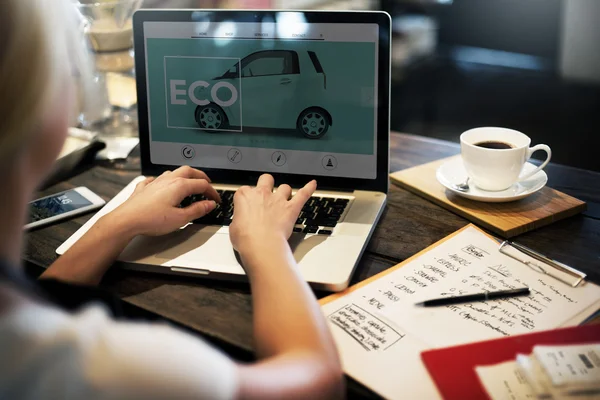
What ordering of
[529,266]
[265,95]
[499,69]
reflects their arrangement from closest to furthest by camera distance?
[529,266] → [265,95] → [499,69]

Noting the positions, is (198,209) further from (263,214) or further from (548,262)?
(548,262)

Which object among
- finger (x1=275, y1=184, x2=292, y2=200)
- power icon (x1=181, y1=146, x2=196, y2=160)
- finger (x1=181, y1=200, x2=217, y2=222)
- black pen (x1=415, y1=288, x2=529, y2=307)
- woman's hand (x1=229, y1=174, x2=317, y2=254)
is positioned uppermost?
power icon (x1=181, y1=146, x2=196, y2=160)

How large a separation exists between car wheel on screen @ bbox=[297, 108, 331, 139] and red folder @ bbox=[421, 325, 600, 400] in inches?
19.2

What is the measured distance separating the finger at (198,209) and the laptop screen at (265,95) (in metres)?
0.15

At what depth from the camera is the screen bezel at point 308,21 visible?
1.03 m

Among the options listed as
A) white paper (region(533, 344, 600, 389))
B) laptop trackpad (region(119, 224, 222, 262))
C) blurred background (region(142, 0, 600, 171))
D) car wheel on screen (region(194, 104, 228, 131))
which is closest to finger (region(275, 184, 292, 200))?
laptop trackpad (region(119, 224, 222, 262))

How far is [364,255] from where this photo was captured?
0.97 metres

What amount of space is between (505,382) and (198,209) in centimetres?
54

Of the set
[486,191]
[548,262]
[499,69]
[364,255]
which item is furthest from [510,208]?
[499,69]

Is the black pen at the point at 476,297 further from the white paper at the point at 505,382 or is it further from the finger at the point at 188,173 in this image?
the finger at the point at 188,173

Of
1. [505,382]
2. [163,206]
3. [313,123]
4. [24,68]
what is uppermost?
[24,68]

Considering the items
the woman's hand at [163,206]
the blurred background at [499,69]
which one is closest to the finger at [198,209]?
the woman's hand at [163,206]

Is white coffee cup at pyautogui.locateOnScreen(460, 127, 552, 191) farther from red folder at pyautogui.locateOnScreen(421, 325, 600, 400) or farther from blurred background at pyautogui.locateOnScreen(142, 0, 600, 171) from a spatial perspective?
blurred background at pyautogui.locateOnScreen(142, 0, 600, 171)

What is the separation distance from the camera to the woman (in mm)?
470
